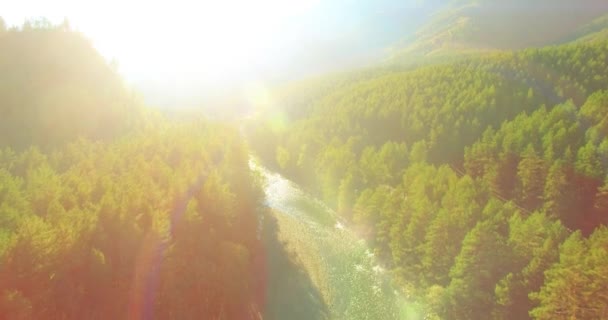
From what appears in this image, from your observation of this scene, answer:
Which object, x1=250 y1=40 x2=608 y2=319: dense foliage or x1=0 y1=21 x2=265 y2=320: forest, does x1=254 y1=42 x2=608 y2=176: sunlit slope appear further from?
x1=0 y1=21 x2=265 y2=320: forest

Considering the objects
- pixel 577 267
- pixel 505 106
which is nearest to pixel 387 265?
pixel 577 267

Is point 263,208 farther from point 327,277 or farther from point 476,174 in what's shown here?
point 476,174

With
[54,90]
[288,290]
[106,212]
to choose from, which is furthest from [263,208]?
[106,212]

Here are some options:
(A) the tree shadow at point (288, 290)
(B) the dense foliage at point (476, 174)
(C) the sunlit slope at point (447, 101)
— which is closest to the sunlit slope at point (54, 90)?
(A) the tree shadow at point (288, 290)

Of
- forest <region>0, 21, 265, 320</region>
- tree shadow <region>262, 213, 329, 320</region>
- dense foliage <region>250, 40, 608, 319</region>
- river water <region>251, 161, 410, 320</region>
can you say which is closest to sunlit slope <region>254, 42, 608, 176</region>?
dense foliage <region>250, 40, 608, 319</region>

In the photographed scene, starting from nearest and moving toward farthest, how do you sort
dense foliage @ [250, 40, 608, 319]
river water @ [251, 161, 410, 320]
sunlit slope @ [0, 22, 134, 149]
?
dense foliage @ [250, 40, 608, 319] → river water @ [251, 161, 410, 320] → sunlit slope @ [0, 22, 134, 149]

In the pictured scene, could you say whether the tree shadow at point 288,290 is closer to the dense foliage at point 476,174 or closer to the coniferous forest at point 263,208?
the coniferous forest at point 263,208
